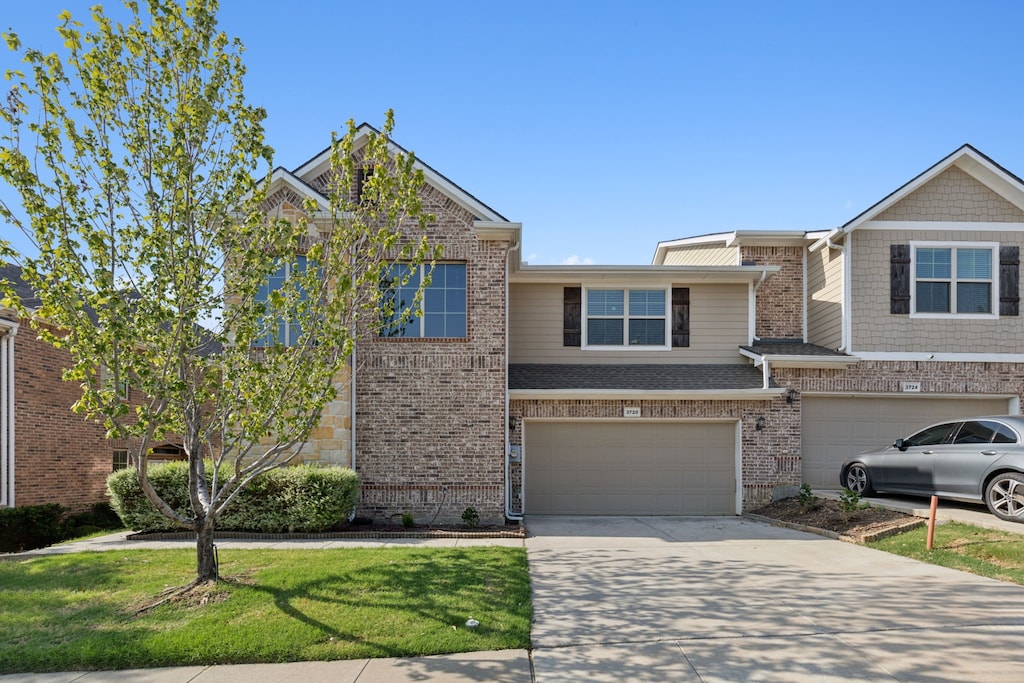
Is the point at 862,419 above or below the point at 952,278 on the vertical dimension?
below

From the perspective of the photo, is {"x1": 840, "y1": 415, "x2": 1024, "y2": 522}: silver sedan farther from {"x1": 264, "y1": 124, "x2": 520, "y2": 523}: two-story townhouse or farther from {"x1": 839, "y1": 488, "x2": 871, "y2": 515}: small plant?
{"x1": 264, "y1": 124, "x2": 520, "y2": 523}: two-story townhouse

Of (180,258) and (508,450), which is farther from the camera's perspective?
(508,450)

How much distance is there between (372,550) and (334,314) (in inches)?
155

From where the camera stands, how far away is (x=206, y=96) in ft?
23.1

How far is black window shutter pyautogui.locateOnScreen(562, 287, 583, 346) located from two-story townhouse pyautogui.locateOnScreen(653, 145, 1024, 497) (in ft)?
12.4

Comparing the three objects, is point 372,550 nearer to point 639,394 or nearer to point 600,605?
point 600,605

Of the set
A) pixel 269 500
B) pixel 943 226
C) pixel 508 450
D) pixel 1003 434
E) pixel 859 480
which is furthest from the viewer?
pixel 943 226

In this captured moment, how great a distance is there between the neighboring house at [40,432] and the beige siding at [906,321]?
16.0m

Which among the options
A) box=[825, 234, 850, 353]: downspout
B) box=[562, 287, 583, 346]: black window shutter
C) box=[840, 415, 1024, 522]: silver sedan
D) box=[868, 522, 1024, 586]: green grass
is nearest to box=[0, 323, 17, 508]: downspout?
box=[562, 287, 583, 346]: black window shutter

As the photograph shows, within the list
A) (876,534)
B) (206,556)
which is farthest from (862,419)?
(206,556)

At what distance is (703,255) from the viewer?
57.1 feet

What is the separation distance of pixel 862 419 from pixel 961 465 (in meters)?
3.91

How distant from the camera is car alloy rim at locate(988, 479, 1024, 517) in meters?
9.45

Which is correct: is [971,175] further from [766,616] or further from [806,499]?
[766,616]
